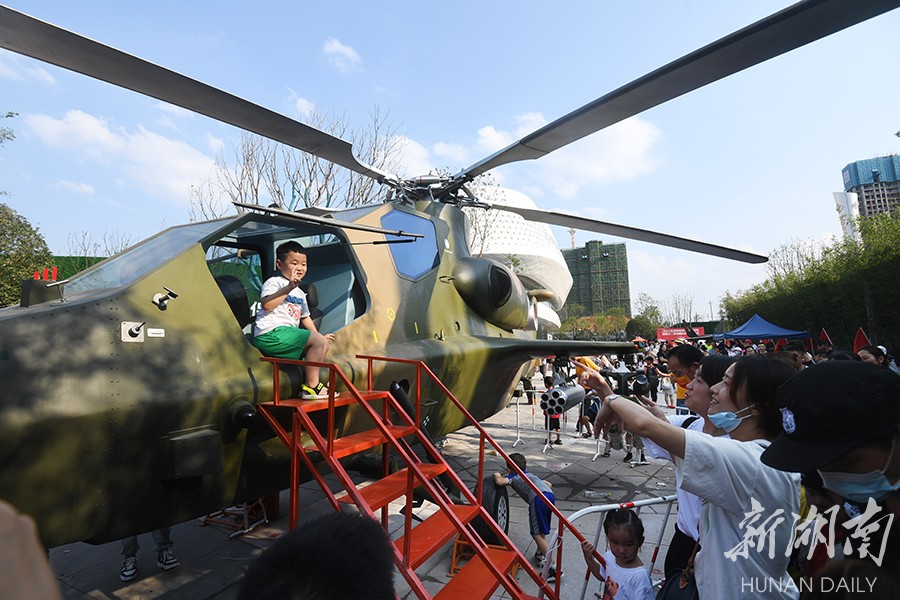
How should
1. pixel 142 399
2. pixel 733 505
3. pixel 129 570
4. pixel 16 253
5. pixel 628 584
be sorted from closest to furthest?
pixel 733 505
pixel 142 399
pixel 628 584
pixel 129 570
pixel 16 253

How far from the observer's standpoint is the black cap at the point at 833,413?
1500mm

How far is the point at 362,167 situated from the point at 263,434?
11.8ft

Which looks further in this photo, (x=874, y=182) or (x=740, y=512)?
(x=874, y=182)

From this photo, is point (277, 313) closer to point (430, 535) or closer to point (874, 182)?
point (430, 535)

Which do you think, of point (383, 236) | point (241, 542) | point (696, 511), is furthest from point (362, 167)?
point (696, 511)

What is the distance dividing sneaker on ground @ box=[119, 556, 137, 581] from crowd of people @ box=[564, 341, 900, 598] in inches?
183

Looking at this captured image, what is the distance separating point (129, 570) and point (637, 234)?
283 inches

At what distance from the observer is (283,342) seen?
348 centimetres

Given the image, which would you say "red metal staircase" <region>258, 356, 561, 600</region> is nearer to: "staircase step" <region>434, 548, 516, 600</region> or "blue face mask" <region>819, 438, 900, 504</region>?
"staircase step" <region>434, 548, 516, 600</region>

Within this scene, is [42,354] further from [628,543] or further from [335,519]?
[628,543]

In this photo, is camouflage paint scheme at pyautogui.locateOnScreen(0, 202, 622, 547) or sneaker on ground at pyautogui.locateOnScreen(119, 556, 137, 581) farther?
sneaker on ground at pyautogui.locateOnScreen(119, 556, 137, 581)

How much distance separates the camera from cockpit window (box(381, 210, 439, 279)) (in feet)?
17.9

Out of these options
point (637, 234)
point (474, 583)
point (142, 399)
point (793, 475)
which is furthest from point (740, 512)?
point (637, 234)

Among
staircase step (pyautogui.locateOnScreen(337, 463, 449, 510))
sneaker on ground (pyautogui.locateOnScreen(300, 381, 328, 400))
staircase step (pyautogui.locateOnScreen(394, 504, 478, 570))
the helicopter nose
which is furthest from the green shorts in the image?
the helicopter nose
